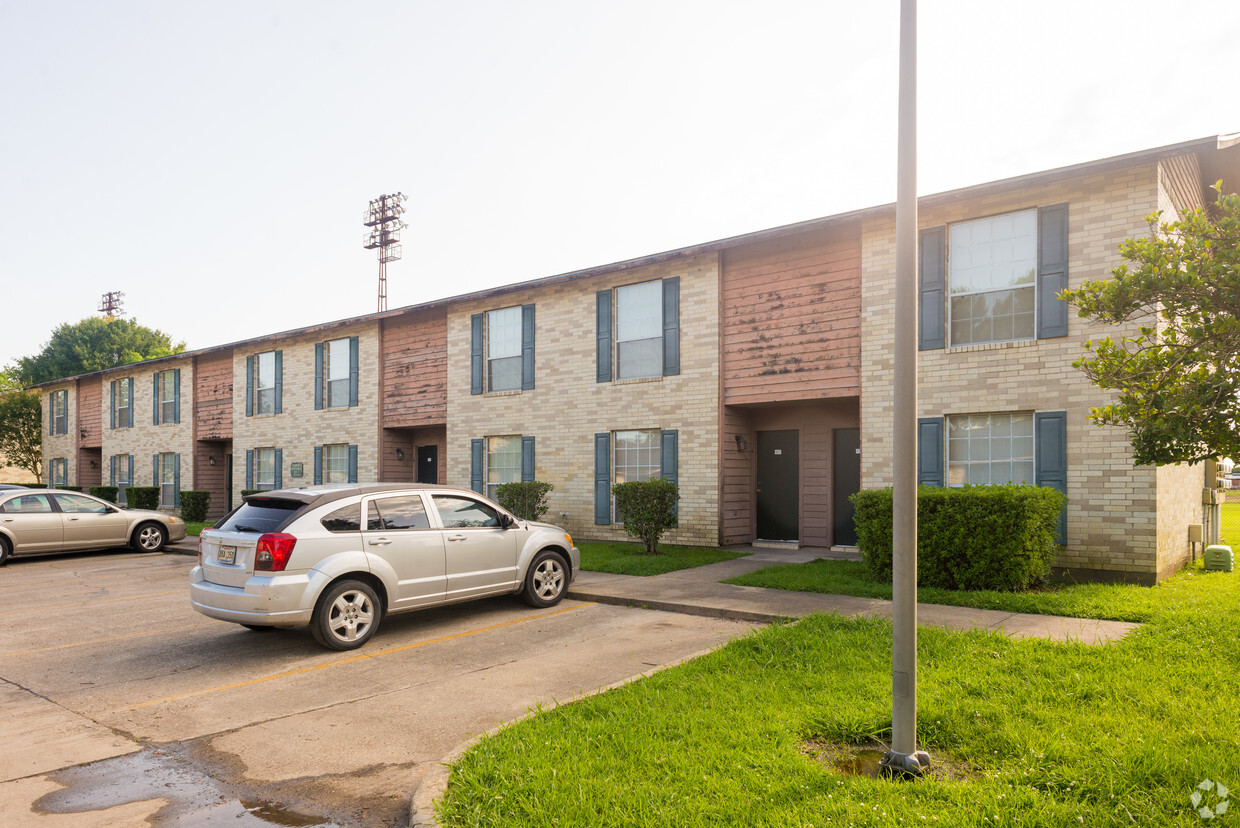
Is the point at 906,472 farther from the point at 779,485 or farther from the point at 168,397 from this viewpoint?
the point at 168,397

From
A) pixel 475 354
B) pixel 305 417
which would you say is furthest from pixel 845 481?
pixel 305 417

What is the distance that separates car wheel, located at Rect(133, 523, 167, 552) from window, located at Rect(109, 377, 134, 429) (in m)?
17.7

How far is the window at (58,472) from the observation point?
1401 inches

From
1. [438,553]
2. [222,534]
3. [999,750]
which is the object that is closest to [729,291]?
[438,553]

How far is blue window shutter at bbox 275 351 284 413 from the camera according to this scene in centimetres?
2516

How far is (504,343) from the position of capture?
19.3 metres

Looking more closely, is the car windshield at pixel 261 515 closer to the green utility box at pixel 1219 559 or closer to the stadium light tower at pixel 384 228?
the green utility box at pixel 1219 559

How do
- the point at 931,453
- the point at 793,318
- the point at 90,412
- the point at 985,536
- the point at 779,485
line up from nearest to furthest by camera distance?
the point at 985,536, the point at 931,453, the point at 793,318, the point at 779,485, the point at 90,412

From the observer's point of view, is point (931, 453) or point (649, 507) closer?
point (931, 453)

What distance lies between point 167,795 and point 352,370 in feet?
65.0

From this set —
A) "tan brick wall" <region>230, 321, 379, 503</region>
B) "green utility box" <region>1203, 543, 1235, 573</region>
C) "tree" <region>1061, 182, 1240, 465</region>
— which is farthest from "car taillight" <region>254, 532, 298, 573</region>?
"tan brick wall" <region>230, 321, 379, 503</region>

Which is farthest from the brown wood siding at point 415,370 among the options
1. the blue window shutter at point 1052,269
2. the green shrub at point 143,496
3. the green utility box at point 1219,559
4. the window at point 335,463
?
the green utility box at point 1219,559

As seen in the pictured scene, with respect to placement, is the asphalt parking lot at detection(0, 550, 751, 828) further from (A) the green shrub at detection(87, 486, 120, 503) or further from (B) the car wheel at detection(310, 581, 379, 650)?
(A) the green shrub at detection(87, 486, 120, 503)

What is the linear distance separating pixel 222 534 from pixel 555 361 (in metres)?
10.9
